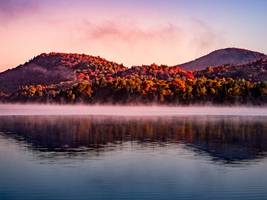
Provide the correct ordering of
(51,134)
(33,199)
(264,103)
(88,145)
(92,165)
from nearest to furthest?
(33,199) < (92,165) < (88,145) < (51,134) < (264,103)

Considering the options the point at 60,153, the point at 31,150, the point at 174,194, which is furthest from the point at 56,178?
the point at 31,150

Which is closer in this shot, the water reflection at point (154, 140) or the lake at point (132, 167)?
the lake at point (132, 167)

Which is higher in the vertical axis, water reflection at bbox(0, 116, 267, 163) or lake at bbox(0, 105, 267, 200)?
water reflection at bbox(0, 116, 267, 163)

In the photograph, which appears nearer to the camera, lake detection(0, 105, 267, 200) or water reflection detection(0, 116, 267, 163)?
lake detection(0, 105, 267, 200)

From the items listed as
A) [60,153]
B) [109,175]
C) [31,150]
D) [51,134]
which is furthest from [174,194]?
[51,134]

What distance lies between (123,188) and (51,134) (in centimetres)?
4162

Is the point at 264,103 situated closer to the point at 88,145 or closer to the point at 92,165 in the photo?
the point at 88,145

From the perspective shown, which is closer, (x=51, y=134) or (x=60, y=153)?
(x=60, y=153)

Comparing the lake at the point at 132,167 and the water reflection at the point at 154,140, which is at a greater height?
the water reflection at the point at 154,140

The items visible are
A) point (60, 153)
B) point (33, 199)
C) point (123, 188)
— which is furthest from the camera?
point (60, 153)

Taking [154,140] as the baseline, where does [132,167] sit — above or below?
below

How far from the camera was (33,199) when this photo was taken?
104 feet

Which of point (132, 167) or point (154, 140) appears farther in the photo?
point (154, 140)

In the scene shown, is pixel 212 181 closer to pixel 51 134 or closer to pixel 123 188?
pixel 123 188
